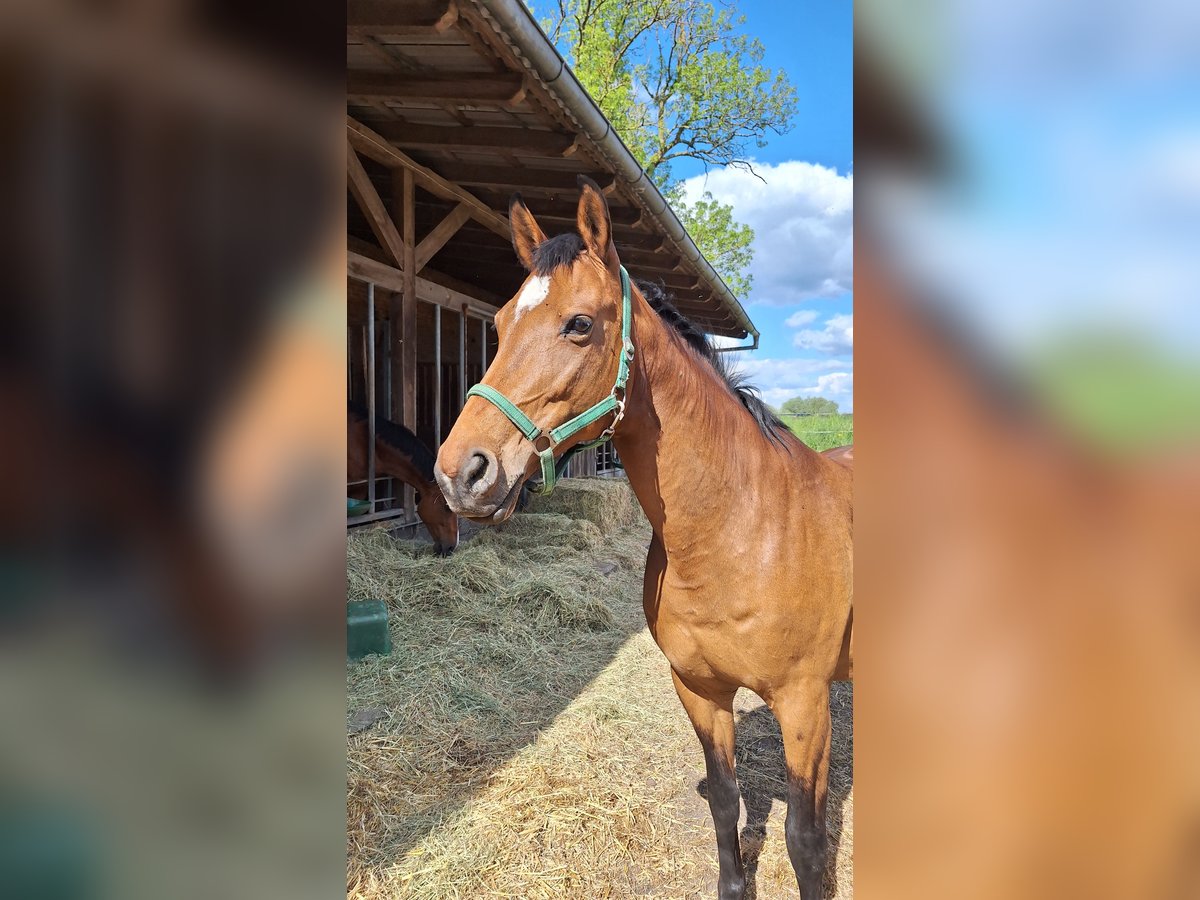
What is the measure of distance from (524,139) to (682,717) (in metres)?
3.53

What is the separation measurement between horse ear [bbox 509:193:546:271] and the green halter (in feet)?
1.08

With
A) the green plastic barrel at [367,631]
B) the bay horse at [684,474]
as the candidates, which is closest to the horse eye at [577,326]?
the bay horse at [684,474]

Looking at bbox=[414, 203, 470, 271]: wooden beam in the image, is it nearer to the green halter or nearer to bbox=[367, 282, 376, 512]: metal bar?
bbox=[367, 282, 376, 512]: metal bar

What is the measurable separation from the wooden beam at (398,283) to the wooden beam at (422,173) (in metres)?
0.76

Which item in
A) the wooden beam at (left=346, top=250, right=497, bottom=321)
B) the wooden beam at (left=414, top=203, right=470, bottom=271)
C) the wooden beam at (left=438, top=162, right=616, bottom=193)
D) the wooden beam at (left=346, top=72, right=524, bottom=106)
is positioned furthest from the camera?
the wooden beam at (left=414, top=203, right=470, bottom=271)

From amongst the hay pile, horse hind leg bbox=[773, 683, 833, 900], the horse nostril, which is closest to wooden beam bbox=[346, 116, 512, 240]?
the hay pile

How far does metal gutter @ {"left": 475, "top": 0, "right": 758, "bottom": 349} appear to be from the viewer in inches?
97.6

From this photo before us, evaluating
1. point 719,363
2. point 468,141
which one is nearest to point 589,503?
point 468,141

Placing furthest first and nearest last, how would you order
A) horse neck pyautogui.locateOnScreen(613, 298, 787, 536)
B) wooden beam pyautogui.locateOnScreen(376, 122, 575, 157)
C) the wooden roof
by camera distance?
wooden beam pyautogui.locateOnScreen(376, 122, 575, 157)
the wooden roof
horse neck pyautogui.locateOnScreen(613, 298, 787, 536)

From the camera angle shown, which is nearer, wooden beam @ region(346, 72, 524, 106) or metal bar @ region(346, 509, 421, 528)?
wooden beam @ region(346, 72, 524, 106)

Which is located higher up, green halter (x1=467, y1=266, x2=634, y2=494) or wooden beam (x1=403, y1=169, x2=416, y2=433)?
wooden beam (x1=403, y1=169, x2=416, y2=433)
